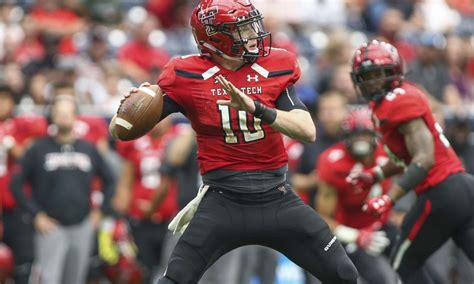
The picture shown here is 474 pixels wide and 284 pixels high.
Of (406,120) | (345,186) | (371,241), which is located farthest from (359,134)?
(406,120)

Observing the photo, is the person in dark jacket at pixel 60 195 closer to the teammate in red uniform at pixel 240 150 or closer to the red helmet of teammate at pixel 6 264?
the red helmet of teammate at pixel 6 264

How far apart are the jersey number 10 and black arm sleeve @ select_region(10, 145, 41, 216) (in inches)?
140

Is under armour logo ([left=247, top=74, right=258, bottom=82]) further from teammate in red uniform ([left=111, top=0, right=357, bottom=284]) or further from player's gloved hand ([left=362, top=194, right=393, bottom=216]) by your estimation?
player's gloved hand ([left=362, top=194, right=393, bottom=216])

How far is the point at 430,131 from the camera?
6.70 meters

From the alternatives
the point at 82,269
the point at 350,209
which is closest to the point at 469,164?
the point at 350,209

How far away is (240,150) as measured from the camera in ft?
19.4

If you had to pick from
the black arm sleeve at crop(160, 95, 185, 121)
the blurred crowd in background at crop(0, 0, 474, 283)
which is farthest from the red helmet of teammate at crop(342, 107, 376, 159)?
the black arm sleeve at crop(160, 95, 185, 121)

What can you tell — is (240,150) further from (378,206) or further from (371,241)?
(371,241)

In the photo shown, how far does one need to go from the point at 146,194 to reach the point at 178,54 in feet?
9.00

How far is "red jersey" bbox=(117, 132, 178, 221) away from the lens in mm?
9997

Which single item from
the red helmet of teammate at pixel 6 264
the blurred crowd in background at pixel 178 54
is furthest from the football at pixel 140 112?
the red helmet of teammate at pixel 6 264

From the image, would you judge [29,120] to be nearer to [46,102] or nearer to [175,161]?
[46,102]

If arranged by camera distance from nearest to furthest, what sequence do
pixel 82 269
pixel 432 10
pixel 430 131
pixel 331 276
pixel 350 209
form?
pixel 331 276 < pixel 430 131 < pixel 350 209 < pixel 82 269 < pixel 432 10

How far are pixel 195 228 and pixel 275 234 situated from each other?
1.38 feet
